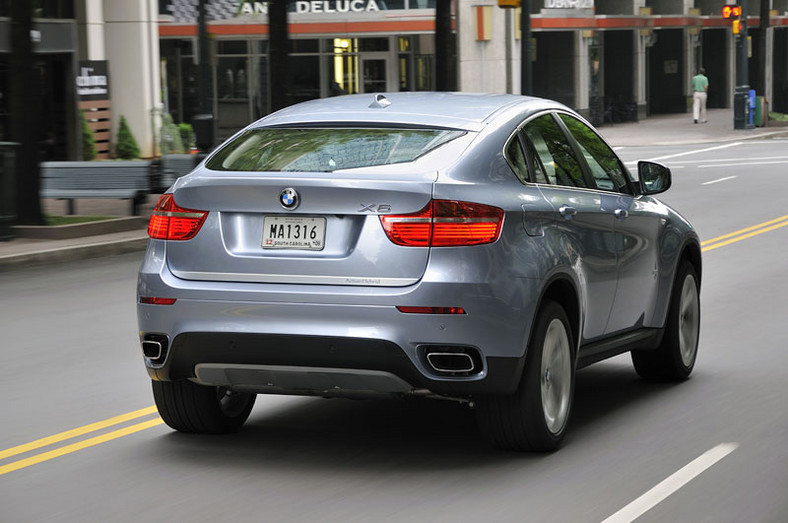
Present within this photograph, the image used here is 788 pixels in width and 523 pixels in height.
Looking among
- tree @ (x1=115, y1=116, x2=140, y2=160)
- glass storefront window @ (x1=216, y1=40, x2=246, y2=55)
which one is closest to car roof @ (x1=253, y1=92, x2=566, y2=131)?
tree @ (x1=115, y1=116, x2=140, y2=160)

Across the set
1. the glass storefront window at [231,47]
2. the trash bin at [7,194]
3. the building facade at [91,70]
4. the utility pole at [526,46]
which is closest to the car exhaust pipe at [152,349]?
the trash bin at [7,194]

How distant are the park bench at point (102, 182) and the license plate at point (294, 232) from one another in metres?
13.4

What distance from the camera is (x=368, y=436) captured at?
286 inches

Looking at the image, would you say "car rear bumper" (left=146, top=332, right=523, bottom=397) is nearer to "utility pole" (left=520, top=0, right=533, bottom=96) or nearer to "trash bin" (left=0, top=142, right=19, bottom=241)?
"trash bin" (left=0, top=142, right=19, bottom=241)

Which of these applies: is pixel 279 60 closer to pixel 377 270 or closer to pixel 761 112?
pixel 377 270

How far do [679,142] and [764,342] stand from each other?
33.8m

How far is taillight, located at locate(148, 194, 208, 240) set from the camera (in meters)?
6.59

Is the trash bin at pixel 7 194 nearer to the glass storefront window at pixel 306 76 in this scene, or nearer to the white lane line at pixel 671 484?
the white lane line at pixel 671 484

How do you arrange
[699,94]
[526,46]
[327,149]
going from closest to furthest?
[327,149] < [526,46] < [699,94]

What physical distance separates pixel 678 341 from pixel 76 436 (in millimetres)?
3481

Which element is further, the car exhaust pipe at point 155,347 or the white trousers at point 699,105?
the white trousers at point 699,105

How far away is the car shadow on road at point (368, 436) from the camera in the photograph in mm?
6734

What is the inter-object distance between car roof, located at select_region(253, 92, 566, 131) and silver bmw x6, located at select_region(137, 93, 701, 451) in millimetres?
15

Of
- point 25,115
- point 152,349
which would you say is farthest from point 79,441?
point 25,115
